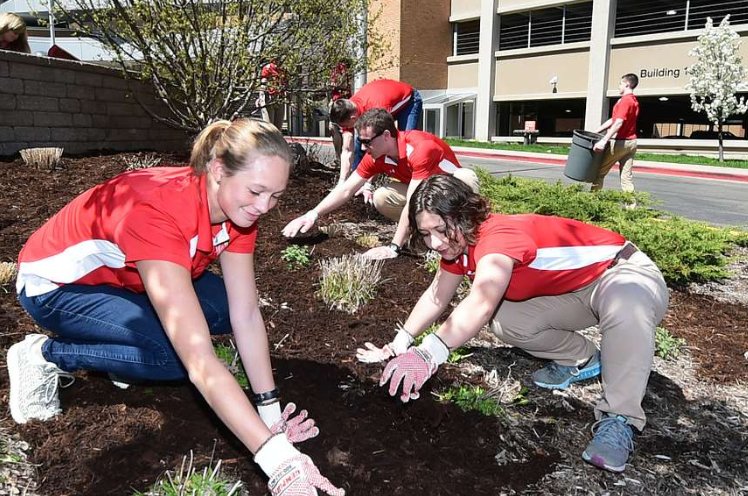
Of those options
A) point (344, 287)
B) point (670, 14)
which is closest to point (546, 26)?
point (670, 14)

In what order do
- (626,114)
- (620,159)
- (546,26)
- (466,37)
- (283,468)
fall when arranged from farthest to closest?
(466,37) → (546,26) → (620,159) → (626,114) → (283,468)

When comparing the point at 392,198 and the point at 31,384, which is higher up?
the point at 392,198

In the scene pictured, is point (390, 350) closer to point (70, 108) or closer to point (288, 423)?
point (288, 423)

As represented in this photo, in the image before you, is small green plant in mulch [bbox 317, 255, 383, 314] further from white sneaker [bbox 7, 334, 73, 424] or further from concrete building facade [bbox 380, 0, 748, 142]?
concrete building facade [bbox 380, 0, 748, 142]

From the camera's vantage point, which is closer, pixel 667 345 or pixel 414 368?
pixel 414 368

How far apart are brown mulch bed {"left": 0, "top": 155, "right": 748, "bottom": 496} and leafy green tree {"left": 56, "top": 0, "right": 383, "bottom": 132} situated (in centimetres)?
405

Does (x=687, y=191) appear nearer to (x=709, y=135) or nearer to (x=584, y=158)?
(x=584, y=158)

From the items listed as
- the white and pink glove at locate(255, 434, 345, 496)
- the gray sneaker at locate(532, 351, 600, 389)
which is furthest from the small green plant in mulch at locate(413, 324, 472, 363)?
the white and pink glove at locate(255, 434, 345, 496)

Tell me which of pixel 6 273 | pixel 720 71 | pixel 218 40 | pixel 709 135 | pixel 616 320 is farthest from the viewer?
pixel 709 135

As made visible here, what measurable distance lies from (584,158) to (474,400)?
19.8 ft

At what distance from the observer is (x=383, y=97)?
656cm

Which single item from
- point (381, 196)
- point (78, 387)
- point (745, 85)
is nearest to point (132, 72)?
point (381, 196)

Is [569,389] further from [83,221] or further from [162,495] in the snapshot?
[83,221]

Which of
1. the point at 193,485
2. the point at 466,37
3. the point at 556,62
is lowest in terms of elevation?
the point at 193,485
